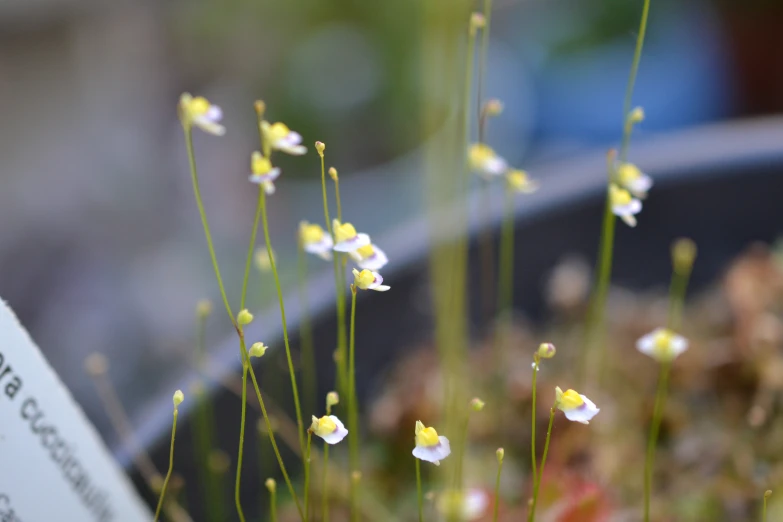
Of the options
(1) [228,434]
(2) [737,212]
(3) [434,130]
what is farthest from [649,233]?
(1) [228,434]

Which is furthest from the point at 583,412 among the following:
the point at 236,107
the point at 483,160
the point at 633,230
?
the point at 236,107

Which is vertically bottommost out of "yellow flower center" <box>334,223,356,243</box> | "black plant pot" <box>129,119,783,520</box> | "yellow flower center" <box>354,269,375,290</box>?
"black plant pot" <box>129,119,783,520</box>

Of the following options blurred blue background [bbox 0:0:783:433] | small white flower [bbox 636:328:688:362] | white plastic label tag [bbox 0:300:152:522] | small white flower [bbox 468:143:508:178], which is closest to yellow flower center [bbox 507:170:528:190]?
small white flower [bbox 468:143:508:178]

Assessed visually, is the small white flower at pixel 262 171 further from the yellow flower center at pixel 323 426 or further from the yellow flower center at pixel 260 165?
the yellow flower center at pixel 323 426

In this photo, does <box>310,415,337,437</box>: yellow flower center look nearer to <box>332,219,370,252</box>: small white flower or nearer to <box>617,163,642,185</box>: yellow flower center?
<box>332,219,370,252</box>: small white flower

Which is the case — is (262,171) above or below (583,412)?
above

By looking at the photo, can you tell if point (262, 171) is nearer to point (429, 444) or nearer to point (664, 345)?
point (429, 444)

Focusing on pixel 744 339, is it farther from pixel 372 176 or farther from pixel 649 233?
pixel 372 176
